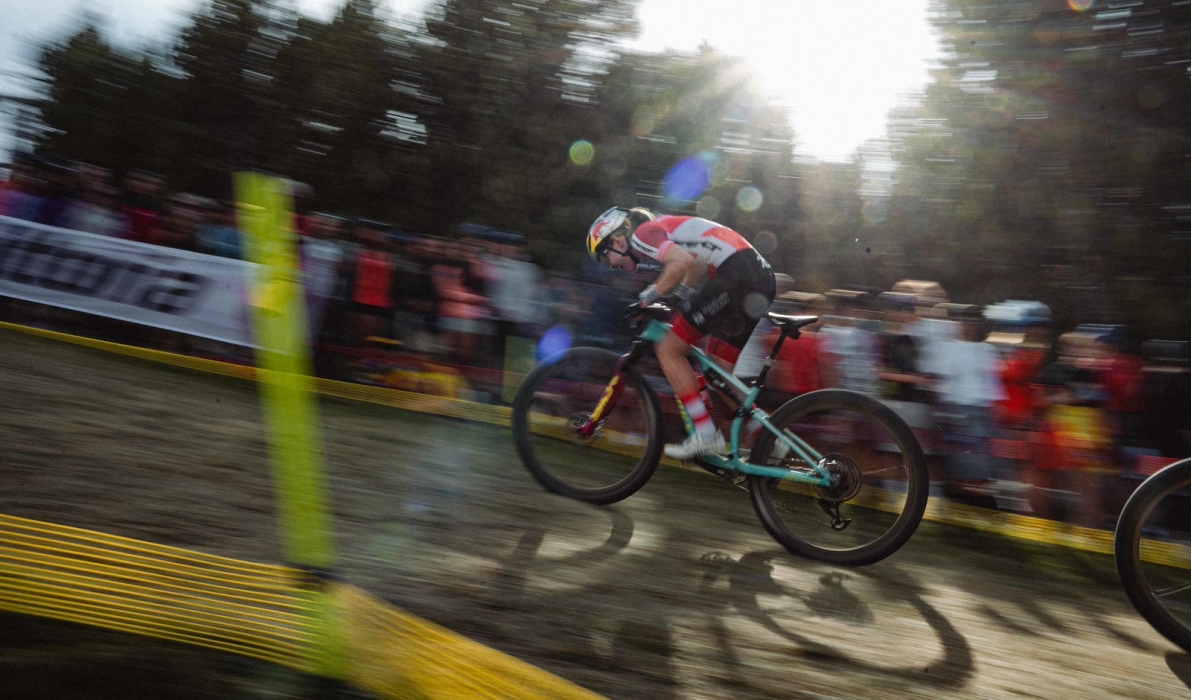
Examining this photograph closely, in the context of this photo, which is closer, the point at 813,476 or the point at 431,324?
the point at 813,476

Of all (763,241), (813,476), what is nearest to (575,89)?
(763,241)

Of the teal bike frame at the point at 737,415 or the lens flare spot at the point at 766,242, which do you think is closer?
the teal bike frame at the point at 737,415

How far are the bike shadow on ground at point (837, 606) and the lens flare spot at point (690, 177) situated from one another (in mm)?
19475

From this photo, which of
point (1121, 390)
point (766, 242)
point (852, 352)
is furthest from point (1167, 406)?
point (766, 242)

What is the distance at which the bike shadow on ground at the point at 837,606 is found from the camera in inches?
134

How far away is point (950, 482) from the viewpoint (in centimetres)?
666

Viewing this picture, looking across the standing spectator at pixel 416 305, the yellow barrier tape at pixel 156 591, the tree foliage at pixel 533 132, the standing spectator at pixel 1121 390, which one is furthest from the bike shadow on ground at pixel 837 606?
the tree foliage at pixel 533 132

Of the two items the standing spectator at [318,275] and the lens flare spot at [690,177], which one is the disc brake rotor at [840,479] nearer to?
the standing spectator at [318,275]

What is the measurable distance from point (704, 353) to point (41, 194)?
793 cm

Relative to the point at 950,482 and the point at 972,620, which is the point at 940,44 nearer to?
the point at 950,482

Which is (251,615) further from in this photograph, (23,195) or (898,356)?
(23,195)

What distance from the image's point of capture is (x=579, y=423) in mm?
5320

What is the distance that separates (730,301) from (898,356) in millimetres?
2423

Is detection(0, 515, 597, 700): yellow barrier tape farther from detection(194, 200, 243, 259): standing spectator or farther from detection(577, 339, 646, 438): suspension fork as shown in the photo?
detection(194, 200, 243, 259): standing spectator
